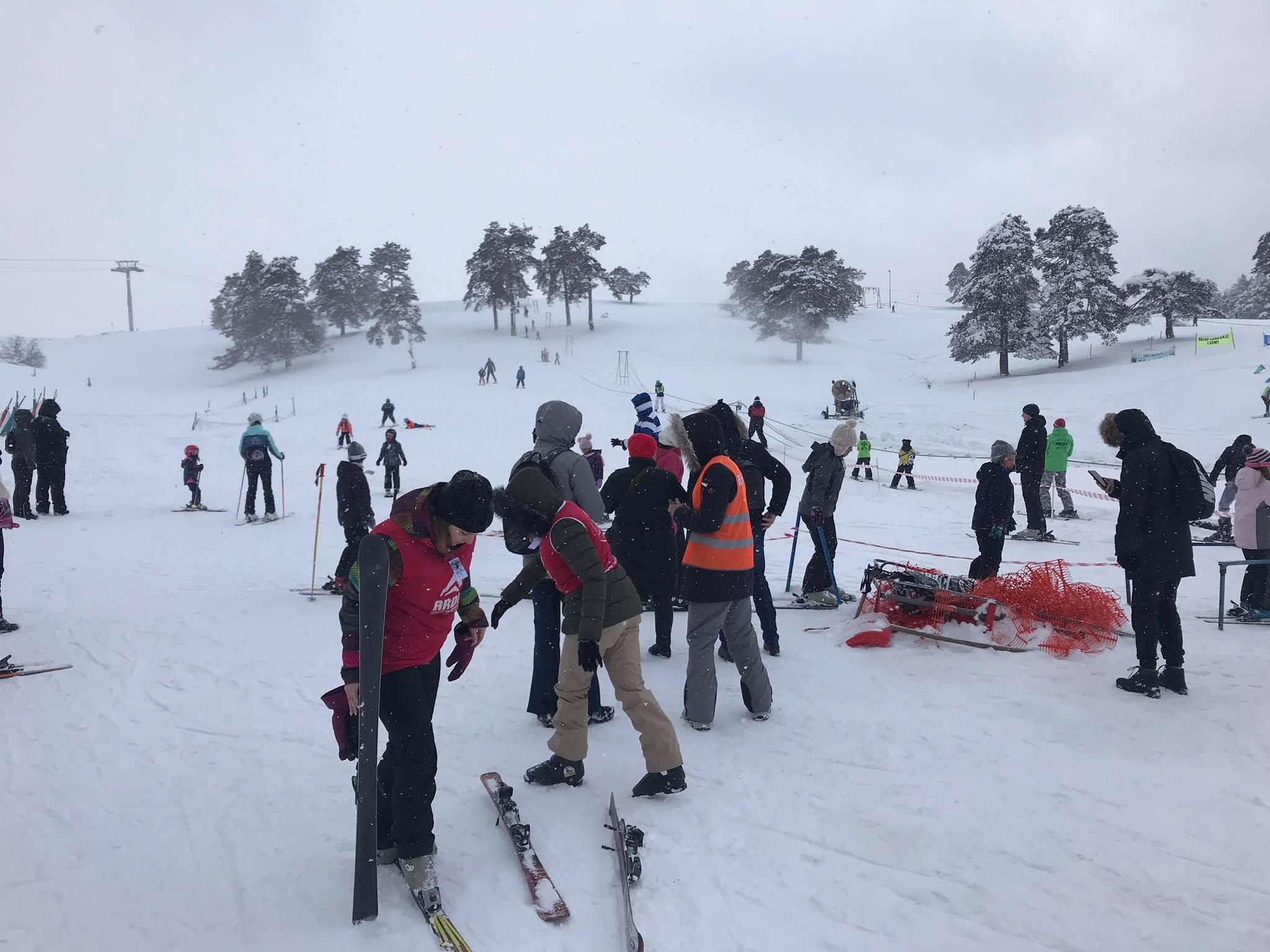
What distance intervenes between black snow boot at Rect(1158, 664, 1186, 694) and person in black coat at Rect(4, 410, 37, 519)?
54.4ft

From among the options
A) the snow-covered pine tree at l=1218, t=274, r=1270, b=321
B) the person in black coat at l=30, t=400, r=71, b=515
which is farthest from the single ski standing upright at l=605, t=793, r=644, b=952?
the snow-covered pine tree at l=1218, t=274, r=1270, b=321

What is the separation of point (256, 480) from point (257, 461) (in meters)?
0.39

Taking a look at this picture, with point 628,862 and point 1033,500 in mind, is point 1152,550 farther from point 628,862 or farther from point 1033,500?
point 1033,500

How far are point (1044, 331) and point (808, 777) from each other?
43.1 metres

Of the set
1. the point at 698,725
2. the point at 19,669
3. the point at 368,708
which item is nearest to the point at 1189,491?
the point at 698,725

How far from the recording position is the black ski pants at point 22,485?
12938 mm

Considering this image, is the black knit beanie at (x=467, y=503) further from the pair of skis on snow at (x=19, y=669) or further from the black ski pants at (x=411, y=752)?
the pair of skis on snow at (x=19, y=669)

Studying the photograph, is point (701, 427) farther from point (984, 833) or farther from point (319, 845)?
point (319, 845)

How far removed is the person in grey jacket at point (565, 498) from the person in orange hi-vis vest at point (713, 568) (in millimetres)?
597

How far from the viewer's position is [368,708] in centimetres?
286

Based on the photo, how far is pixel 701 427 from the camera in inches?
187

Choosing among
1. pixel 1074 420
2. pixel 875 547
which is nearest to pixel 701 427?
pixel 875 547

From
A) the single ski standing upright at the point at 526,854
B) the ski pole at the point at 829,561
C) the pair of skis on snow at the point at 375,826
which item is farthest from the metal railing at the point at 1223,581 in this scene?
the single ski standing upright at the point at 526,854

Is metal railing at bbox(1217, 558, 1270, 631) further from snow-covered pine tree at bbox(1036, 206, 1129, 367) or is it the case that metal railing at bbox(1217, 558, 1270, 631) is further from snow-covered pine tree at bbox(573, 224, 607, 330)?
snow-covered pine tree at bbox(573, 224, 607, 330)
